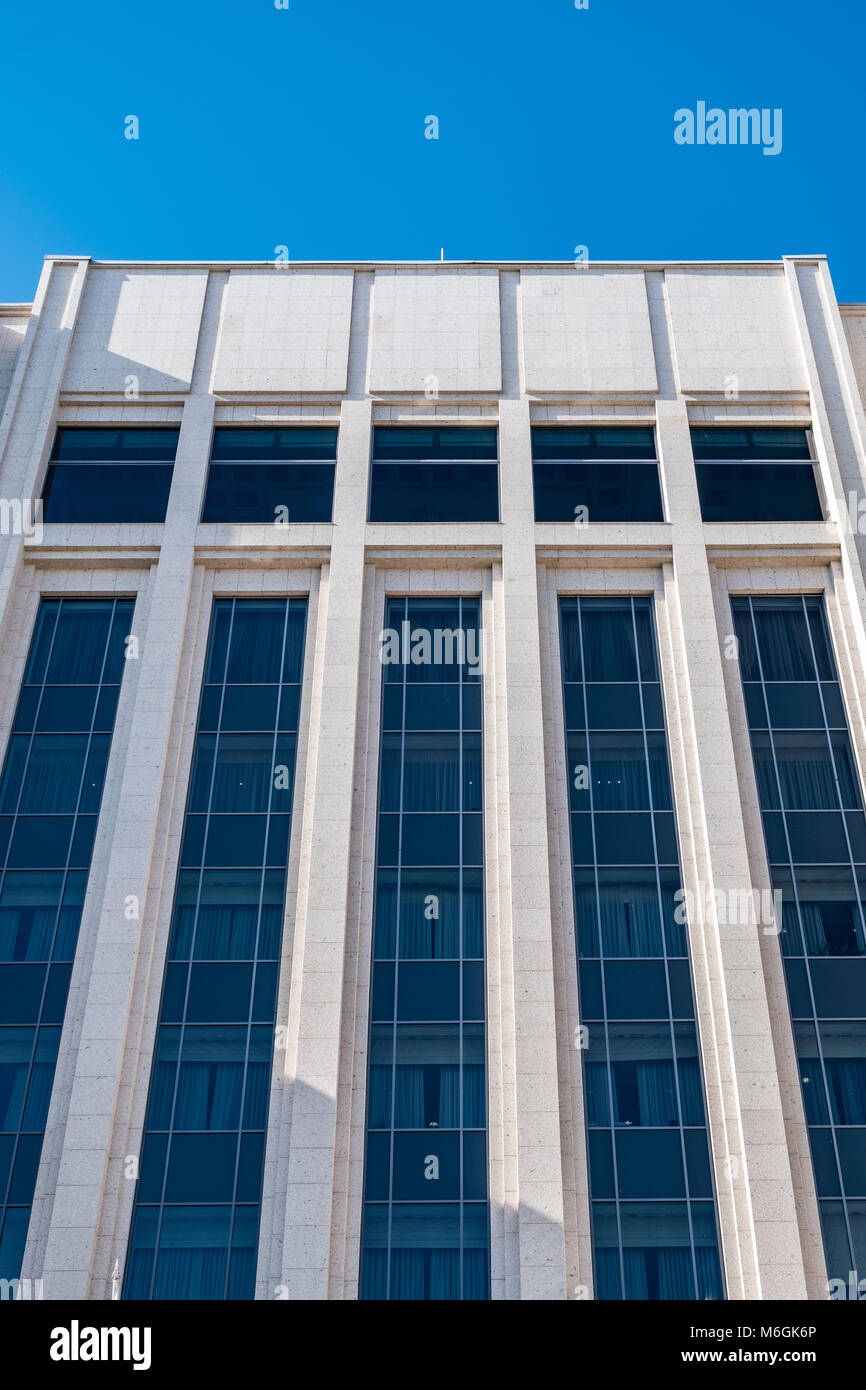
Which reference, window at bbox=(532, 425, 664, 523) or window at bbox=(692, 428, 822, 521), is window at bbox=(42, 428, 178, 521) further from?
window at bbox=(692, 428, 822, 521)

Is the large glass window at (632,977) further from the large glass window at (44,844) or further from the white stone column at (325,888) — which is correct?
the large glass window at (44,844)

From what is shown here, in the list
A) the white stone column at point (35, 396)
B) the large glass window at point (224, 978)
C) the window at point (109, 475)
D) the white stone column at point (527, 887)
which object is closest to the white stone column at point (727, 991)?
the white stone column at point (527, 887)

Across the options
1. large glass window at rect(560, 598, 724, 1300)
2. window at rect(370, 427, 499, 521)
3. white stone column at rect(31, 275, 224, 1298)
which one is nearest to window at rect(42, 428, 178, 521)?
white stone column at rect(31, 275, 224, 1298)

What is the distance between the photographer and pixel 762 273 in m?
38.2

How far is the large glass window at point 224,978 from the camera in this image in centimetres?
2448

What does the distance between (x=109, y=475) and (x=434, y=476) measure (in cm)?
922

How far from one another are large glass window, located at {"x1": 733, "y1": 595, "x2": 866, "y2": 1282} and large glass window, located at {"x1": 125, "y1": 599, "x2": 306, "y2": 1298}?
38.1 feet

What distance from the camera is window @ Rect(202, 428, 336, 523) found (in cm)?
3425

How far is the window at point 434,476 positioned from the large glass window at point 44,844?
25.8ft

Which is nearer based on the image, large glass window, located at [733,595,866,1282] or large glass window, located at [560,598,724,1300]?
large glass window, located at [560,598,724,1300]

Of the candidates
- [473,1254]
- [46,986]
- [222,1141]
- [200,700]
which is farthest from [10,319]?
Answer: [473,1254]

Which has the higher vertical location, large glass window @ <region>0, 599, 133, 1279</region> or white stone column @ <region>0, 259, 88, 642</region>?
white stone column @ <region>0, 259, 88, 642</region>
